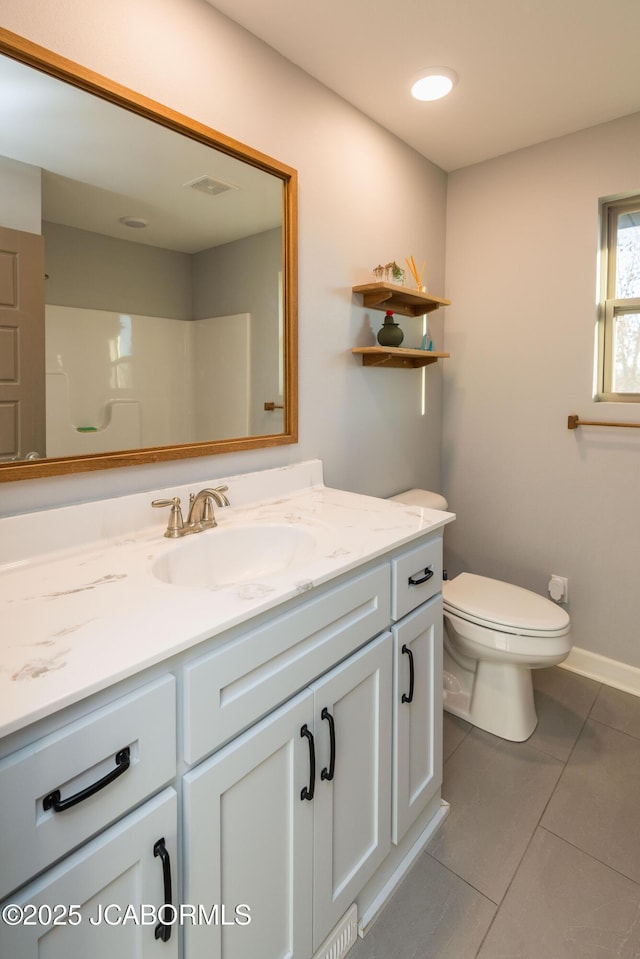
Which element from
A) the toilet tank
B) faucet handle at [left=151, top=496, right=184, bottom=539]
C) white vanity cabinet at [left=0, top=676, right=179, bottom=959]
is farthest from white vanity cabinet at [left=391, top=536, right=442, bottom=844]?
the toilet tank

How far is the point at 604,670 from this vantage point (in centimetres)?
217

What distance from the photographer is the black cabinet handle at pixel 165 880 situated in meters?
0.72

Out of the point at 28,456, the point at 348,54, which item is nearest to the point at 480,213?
the point at 348,54

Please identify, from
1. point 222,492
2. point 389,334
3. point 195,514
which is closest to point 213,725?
point 195,514

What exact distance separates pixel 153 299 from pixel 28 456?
19.7 inches

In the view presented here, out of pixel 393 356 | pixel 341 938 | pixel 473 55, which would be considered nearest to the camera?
pixel 341 938

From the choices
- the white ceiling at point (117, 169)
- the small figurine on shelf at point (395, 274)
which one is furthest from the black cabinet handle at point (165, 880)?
the small figurine on shelf at point (395, 274)

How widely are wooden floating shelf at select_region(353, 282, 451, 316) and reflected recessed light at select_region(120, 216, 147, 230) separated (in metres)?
0.83

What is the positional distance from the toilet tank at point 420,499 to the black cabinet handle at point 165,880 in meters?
1.59

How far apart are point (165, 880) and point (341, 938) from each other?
64 cm

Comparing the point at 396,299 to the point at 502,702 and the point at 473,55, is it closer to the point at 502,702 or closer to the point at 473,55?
the point at 473,55

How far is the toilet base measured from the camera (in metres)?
1.83

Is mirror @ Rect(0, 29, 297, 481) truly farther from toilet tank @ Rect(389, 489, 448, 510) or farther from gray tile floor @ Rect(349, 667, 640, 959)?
gray tile floor @ Rect(349, 667, 640, 959)

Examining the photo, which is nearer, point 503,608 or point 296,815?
point 296,815
